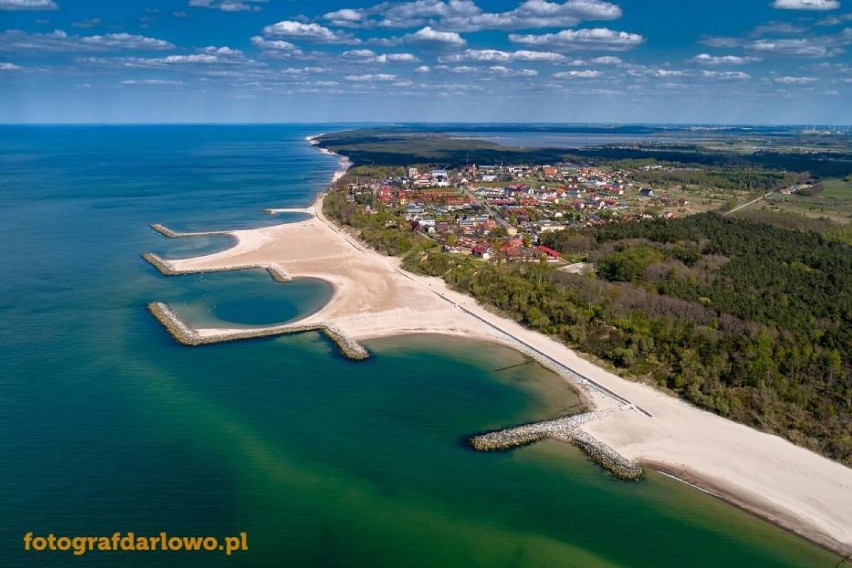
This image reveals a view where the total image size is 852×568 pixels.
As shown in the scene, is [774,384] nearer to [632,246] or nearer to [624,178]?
[632,246]

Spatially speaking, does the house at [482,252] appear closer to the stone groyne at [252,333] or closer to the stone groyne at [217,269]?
the stone groyne at [217,269]

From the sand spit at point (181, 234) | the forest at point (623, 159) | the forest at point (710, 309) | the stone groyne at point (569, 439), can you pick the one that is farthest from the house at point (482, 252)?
the forest at point (623, 159)

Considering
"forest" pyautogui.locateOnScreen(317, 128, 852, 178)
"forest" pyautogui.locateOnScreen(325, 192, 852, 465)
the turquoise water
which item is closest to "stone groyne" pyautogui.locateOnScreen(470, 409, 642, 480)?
the turquoise water

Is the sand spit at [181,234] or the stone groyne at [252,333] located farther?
the sand spit at [181,234]

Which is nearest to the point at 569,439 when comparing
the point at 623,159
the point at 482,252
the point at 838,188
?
the point at 482,252

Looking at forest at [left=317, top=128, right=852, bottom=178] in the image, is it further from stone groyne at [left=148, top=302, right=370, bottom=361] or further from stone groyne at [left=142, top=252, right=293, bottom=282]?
stone groyne at [left=148, top=302, right=370, bottom=361]
